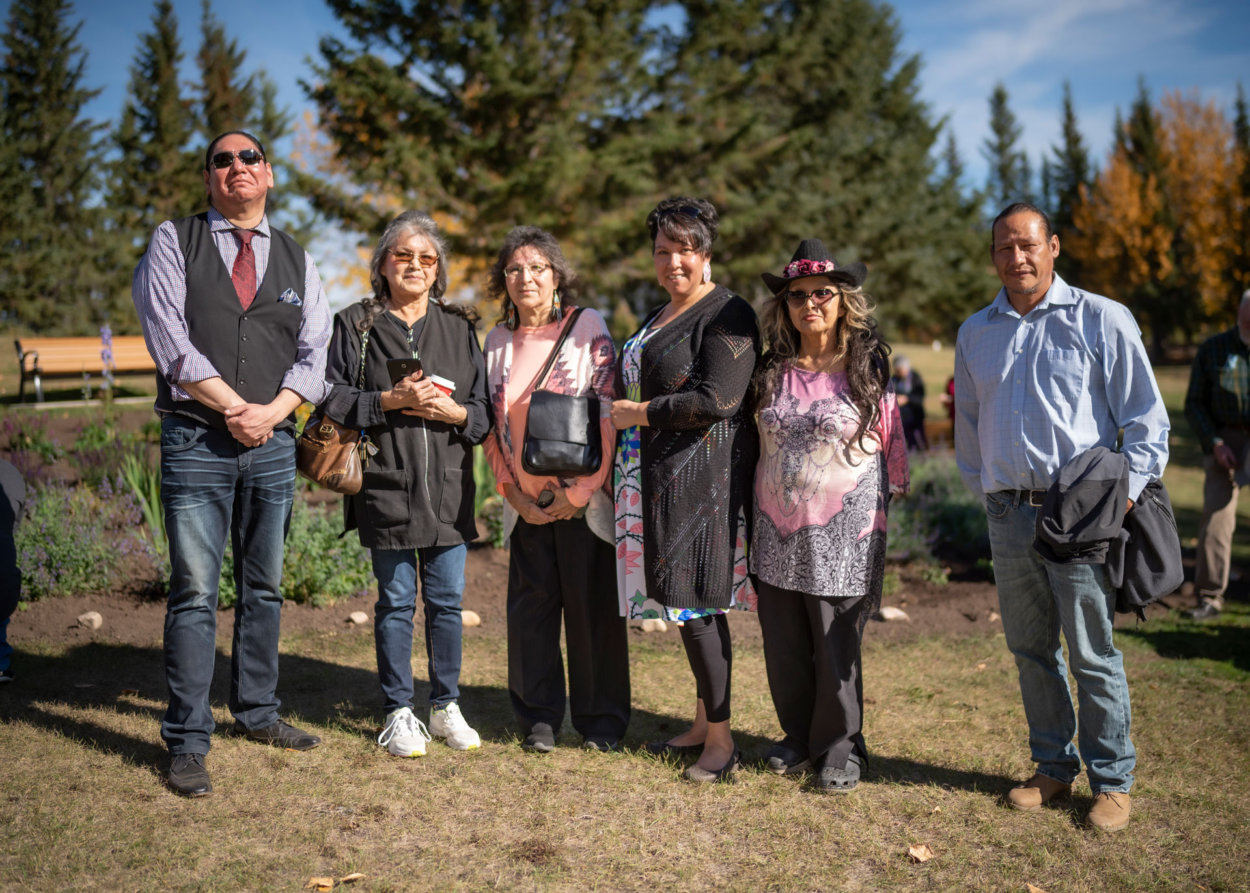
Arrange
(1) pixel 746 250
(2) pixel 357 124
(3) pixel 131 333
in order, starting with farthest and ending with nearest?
(3) pixel 131 333 < (1) pixel 746 250 < (2) pixel 357 124

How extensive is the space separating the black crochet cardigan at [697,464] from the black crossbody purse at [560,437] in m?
0.27

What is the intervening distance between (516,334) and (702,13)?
19400 millimetres

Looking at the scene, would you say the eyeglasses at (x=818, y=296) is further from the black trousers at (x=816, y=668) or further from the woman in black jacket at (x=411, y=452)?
the woman in black jacket at (x=411, y=452)

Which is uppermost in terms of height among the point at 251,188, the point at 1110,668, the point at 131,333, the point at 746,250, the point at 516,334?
the point at 746,250

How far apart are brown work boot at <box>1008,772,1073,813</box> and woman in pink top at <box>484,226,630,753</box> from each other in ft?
5.21

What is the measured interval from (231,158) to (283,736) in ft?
7.84

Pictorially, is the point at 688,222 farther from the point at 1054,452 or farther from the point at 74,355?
the point at 74,355

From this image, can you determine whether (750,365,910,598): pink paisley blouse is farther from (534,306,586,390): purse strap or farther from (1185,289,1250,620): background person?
(1185,289,1250,620): background person

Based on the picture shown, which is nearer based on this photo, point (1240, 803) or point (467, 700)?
point (1240, 803)

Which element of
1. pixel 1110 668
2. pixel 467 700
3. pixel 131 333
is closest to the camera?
pixel 1110 668

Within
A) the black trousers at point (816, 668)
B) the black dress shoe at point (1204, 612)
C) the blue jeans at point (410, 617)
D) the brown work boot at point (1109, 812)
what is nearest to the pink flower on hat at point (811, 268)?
the black trousers at point (816, 668)

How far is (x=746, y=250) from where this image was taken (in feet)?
64.3

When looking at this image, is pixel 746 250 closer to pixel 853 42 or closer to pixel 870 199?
pixel 870 199

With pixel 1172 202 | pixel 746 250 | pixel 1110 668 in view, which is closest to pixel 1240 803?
pixel 1110 668
